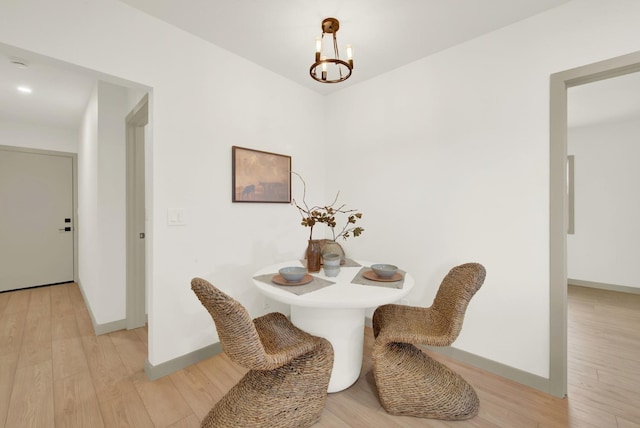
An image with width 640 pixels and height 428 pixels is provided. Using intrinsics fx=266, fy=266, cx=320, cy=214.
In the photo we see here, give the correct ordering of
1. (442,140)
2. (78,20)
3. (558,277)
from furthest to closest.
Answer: (442,140)
(558,277)
(78,20)

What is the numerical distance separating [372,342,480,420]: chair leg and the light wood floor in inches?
2.0

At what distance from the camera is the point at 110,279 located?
2.62m

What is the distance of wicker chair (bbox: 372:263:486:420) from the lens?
4.90 feet

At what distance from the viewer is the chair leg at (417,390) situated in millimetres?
1493

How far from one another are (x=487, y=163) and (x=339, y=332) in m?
1.64

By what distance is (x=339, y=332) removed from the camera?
1664mm

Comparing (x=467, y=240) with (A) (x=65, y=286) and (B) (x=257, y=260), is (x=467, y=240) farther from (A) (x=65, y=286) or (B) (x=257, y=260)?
(A) (x=65, y=286)

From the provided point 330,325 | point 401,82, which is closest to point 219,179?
point 330,325

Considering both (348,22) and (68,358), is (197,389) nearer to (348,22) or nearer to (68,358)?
(68,358)

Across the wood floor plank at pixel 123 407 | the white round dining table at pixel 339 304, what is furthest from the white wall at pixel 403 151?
the white round dining table at pixel 339 304

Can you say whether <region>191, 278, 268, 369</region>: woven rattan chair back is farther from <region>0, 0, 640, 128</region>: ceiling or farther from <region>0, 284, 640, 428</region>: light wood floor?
<region>0, 0, 640, 128</region>: ceiling

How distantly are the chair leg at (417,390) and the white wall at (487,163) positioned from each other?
26.2 inches

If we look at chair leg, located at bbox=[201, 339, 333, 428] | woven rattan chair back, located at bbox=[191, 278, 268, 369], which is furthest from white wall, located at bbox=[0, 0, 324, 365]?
woven rattan chair back, located at bbox=[191, 278, 268, 369]

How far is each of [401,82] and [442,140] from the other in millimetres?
713
